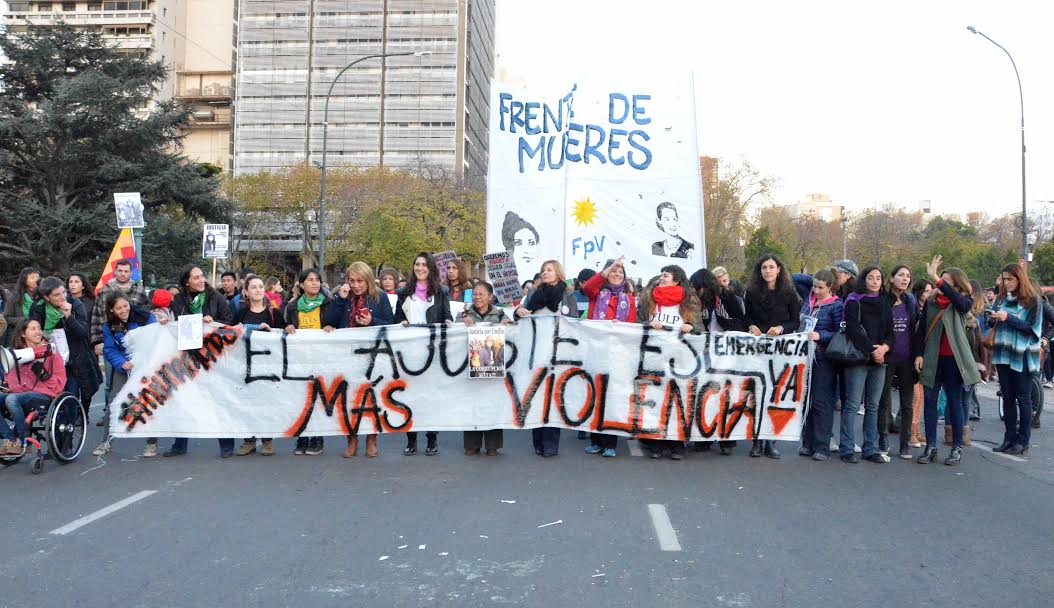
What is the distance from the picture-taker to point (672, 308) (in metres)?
9.03

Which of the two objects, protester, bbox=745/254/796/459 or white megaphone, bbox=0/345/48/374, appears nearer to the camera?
white megaphone, bbox=0/345/48/374

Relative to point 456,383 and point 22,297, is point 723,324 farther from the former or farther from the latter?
point 22,297

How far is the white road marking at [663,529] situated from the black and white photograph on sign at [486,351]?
8.69 ft

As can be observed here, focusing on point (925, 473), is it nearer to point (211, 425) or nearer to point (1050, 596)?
point (1050, 596)

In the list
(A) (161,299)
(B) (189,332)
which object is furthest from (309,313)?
(A) (161,299)

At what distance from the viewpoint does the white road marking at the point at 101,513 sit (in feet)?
20.1

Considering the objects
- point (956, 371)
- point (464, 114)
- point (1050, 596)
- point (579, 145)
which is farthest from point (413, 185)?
→ point (1050, 596)

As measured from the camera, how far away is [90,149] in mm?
31672

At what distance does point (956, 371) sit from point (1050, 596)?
4262 mm

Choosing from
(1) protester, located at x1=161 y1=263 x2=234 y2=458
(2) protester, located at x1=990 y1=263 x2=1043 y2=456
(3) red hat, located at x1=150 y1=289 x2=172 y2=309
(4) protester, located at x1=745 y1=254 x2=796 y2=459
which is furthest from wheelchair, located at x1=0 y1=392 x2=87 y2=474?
(2) protester, located at x1=990 y1=263 x2=1043 y2=456

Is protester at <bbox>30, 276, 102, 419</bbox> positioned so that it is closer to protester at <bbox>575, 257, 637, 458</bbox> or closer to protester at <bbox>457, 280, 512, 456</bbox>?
protester at <bbox>457, 280, 512, 456</bbox>

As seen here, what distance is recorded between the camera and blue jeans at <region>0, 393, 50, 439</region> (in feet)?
26.7

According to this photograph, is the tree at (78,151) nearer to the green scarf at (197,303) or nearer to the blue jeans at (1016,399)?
the green scarf at (197,303)

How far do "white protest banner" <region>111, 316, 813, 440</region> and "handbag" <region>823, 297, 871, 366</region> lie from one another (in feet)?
1.23
